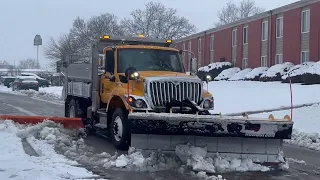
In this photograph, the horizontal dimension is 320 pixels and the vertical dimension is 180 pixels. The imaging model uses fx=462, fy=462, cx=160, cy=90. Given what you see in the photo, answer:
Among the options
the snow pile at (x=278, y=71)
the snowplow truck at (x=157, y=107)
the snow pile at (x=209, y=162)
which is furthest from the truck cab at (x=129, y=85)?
the snow pile at (x=278, y=71)

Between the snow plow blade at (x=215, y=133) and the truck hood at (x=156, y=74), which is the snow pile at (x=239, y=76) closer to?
the truck hood at (x=156, y=74)

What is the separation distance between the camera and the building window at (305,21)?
32125 millimetres

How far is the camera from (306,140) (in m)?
12.9

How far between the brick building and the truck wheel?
19050mm

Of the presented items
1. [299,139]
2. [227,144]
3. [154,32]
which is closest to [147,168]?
[227,144]

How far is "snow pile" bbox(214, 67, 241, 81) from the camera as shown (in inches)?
1602

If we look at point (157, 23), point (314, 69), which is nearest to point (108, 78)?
point (314, 69)

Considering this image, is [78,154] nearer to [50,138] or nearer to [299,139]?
[50,138]

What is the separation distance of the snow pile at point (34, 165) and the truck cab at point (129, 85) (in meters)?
1.65

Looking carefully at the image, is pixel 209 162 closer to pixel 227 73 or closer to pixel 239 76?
pixel 239 76

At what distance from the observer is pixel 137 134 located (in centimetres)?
870

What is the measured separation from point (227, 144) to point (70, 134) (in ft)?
16.2

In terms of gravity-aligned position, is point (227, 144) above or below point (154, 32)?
below

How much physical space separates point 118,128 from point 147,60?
200 centimetres
